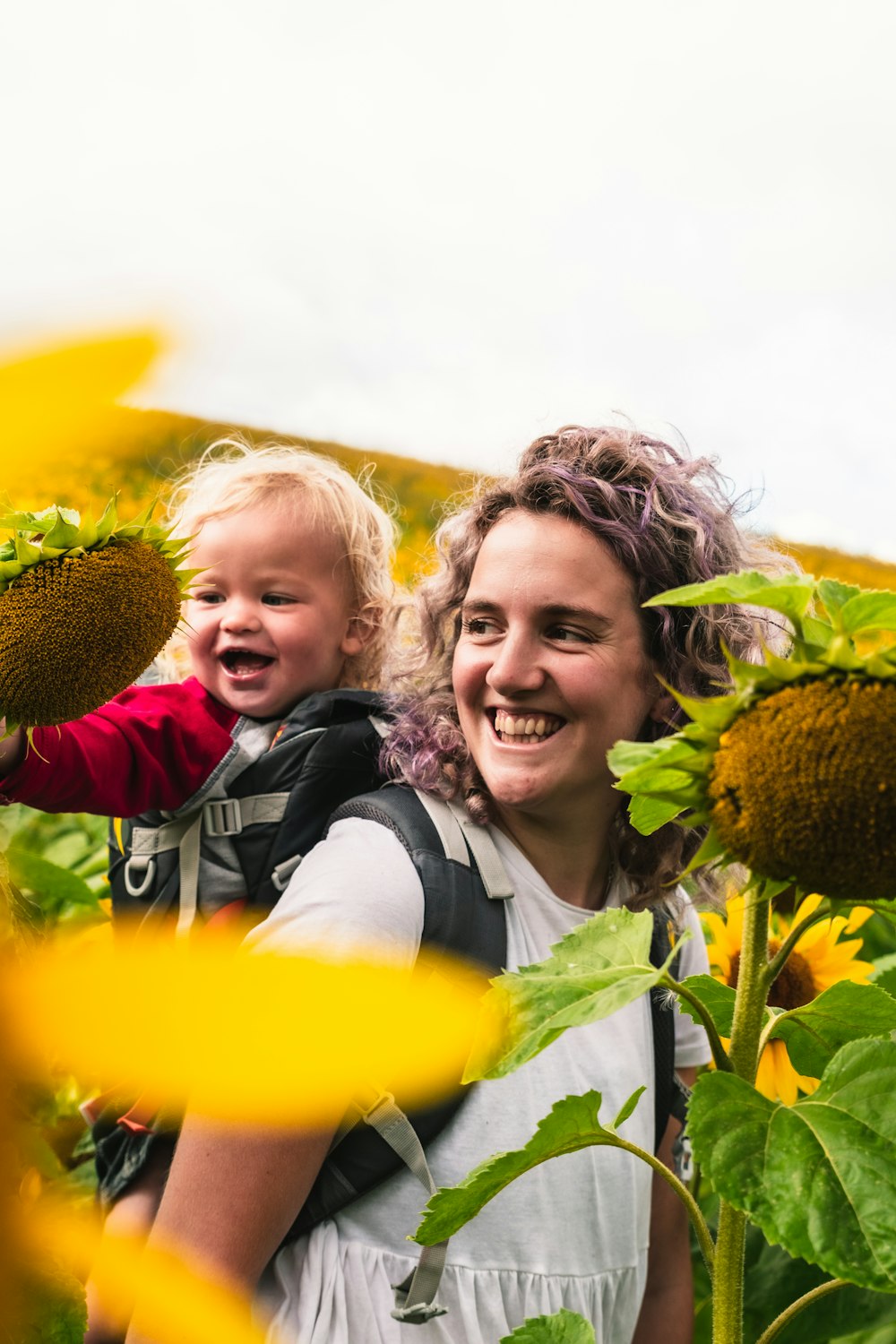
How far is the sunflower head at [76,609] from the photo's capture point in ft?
1.28

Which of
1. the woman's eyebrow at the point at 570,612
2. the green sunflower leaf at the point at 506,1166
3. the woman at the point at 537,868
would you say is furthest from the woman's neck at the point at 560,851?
the green sunflower leaf at the point at 506,1166

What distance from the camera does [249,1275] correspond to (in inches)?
43.0

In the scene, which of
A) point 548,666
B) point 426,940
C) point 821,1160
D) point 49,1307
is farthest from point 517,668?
point 49,1307

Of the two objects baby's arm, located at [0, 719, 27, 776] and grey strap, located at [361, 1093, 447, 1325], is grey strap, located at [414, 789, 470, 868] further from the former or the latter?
baby's arm, located at [0, 719, 27, 776]

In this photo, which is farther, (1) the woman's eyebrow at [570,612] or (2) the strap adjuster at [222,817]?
(2) the strap adjuster at [222,817]

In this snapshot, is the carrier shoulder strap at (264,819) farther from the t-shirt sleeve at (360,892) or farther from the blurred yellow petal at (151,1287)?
the blurred yellow petal at (151,1287)

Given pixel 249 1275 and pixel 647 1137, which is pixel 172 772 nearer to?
pixel 249 1275

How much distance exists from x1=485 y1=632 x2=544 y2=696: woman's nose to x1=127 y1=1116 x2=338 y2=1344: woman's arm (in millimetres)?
448

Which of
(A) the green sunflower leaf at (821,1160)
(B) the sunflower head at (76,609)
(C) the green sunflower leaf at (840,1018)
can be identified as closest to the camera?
(B) the sunflower head at (76,609)

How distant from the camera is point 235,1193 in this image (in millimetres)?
1078

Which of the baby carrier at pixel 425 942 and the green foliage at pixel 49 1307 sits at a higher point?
the green foliage at pixel 49 1307

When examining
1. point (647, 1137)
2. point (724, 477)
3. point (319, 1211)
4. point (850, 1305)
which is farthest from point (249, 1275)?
point (724, 477)

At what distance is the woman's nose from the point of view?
1251 mm

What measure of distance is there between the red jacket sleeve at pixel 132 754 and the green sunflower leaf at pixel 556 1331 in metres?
0.50
